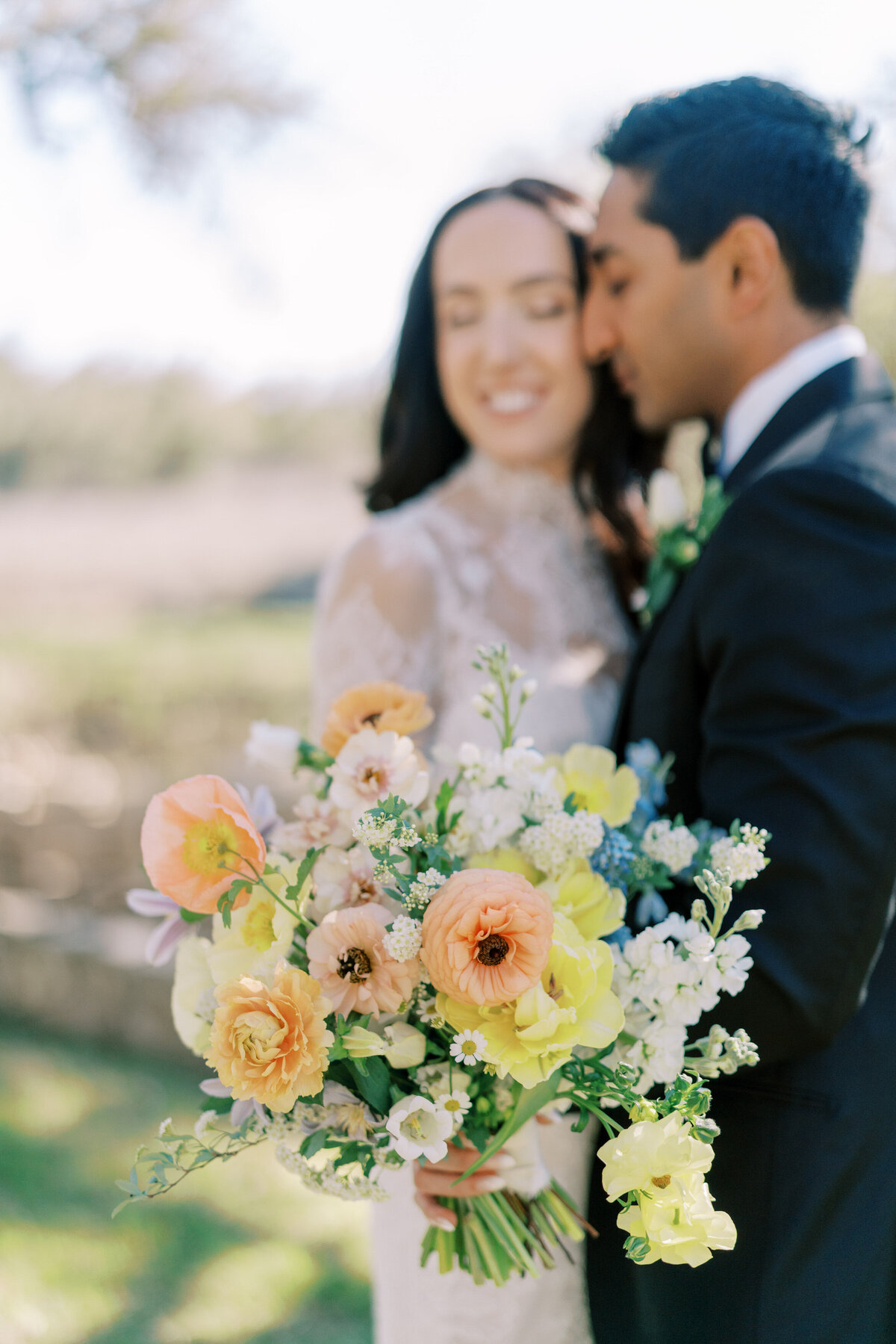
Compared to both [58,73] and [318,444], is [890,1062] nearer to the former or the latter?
[58,73]

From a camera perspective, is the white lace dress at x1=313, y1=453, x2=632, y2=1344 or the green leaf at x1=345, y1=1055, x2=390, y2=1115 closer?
the green leaf at x1=345, y1=1055, x2=390, y2=1115

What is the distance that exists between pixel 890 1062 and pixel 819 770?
0.55m

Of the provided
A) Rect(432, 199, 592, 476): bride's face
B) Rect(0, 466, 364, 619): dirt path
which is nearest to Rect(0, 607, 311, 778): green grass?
Rect(0, 466, 364, 619): dirt path

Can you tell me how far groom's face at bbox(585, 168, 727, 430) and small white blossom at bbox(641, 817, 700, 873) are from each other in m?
1.10

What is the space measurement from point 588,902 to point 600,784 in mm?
204

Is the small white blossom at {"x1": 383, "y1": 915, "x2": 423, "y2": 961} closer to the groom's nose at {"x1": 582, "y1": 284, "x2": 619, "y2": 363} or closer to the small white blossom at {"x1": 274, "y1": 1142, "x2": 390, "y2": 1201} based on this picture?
the small white blossom at {"x1": 274, "y1": 1142, "x2": 390, "y2": 1201}

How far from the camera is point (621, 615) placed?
2.74 meters

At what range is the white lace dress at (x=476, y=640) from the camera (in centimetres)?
215

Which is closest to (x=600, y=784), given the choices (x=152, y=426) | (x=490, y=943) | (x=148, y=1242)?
(x=490, y=943)

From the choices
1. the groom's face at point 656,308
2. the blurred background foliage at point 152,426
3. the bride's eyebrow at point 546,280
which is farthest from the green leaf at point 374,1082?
the blurred background foliage at point 152,426

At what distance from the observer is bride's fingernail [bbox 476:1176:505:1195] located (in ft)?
5.18

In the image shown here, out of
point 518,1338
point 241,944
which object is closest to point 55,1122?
point 518,1338

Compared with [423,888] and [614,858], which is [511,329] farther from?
[423,888]

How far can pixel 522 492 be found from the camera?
286cm
